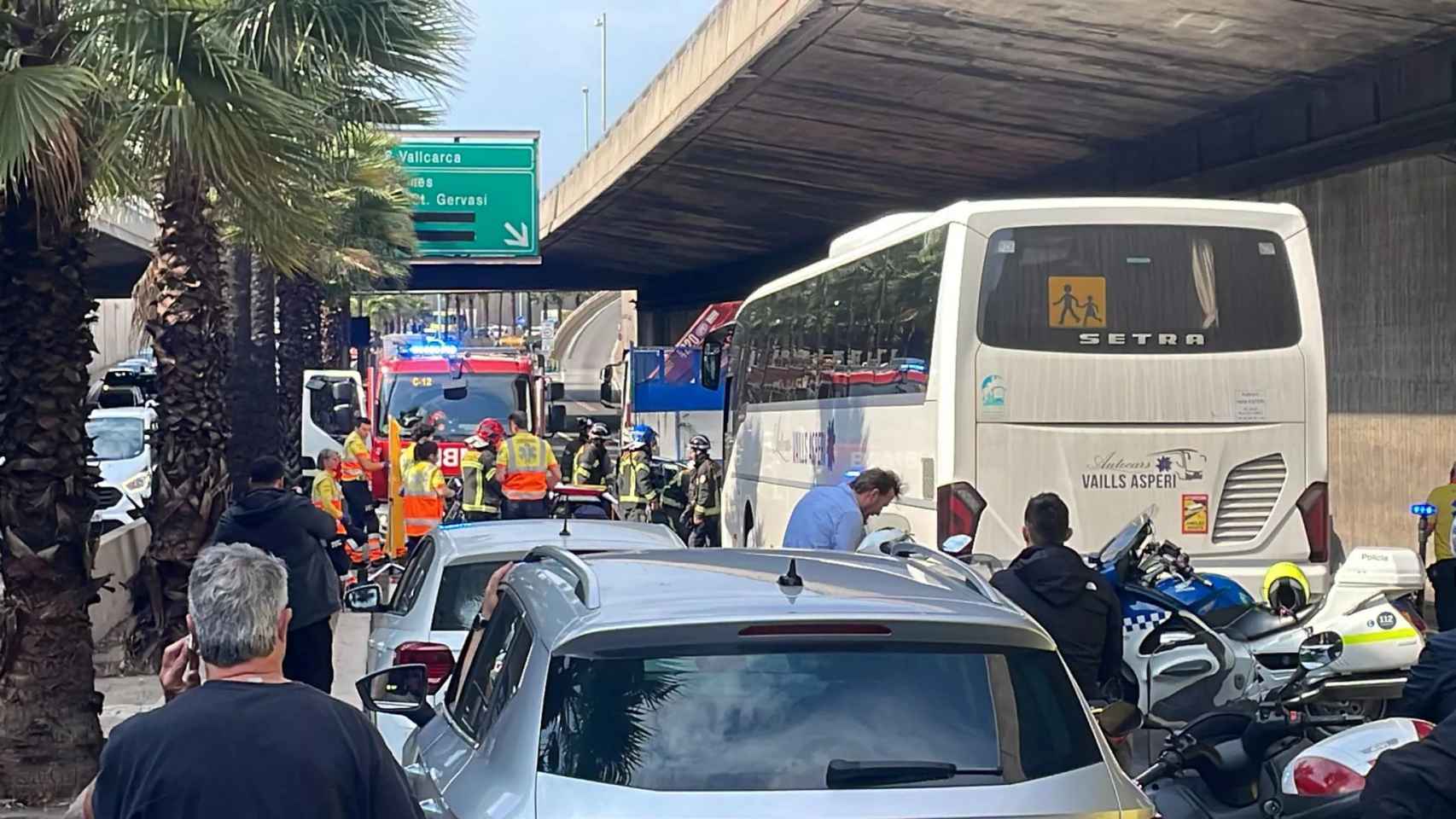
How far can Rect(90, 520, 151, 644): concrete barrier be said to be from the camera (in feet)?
49.0

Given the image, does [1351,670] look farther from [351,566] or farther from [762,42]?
[762,42]

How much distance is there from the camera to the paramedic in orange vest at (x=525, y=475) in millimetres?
17234

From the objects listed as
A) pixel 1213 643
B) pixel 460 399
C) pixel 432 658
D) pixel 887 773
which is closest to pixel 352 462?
pixel 460 399

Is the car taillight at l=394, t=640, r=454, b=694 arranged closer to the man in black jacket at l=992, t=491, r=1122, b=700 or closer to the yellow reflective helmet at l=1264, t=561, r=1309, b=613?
the man in black jacket at l=992, t=491, r=1122, b=700

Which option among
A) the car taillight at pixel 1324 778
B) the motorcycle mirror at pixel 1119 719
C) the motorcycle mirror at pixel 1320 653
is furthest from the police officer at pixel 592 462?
the car taillight at pixel 1324 778

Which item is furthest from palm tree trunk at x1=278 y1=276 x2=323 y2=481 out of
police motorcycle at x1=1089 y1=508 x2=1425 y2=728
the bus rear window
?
police motorcycle at x1=1089 y1=508 x2=1425 y2=728

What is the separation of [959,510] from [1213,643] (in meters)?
2.39

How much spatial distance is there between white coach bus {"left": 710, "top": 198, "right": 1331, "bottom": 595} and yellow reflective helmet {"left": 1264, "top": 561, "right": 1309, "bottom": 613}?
0.88 metres

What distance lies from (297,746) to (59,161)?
649 centimetres

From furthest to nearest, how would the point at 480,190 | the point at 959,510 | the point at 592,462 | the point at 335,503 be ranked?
the point at 480,190, the point at 592,462, the point at 335,503, the point at 959,510

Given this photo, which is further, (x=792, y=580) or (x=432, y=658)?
(x=432, y=658)

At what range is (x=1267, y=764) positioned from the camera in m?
5.30

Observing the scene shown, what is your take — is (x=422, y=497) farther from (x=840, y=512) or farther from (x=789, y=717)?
(x=789, y=717)

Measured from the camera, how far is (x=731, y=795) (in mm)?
3785
